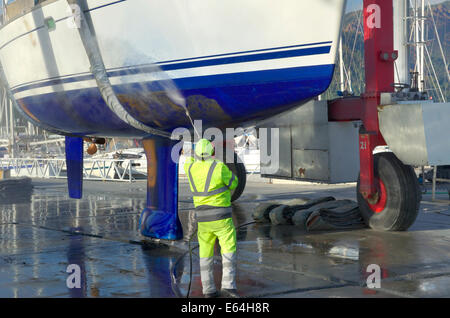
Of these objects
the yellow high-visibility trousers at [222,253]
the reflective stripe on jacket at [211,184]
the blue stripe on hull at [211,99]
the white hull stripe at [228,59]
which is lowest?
the yellow high-visibility trousers at [222,253]

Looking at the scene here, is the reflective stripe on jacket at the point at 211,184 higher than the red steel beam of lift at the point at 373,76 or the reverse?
the reverse

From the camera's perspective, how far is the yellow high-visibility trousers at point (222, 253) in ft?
18.9

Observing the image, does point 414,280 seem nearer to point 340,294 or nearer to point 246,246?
point 340,294

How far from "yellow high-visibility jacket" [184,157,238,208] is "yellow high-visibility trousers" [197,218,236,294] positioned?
205mm

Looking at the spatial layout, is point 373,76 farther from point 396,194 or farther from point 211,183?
point 211,183

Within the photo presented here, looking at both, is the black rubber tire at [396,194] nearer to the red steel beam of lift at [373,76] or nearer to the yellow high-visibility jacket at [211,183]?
the red steel beam of lift at [373,76]

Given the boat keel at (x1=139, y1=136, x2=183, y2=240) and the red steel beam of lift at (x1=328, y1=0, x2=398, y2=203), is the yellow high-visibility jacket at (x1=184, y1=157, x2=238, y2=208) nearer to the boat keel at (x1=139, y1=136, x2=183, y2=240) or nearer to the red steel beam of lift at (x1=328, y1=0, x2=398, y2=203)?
the boat keel at (x1=139, y1=136, x2=183, y2=240)

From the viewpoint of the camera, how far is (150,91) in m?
8.08

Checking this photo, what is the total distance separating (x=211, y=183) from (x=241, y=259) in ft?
6.04

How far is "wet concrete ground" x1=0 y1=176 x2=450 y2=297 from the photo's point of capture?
236 inches

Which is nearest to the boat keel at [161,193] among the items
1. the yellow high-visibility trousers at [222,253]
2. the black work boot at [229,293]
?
the yellow high-visibility trousers at [222,253]
